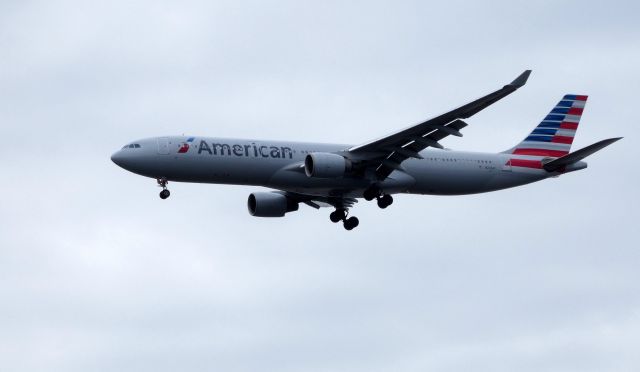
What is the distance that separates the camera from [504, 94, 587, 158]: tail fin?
6378 cm

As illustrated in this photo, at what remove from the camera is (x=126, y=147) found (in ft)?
184

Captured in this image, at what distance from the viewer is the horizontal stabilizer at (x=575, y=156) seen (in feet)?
182

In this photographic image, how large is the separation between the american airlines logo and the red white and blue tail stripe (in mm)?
12972

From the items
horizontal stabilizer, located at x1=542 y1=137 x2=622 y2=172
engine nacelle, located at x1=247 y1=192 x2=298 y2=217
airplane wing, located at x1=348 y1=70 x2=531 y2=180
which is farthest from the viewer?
engine nacelle, located at x1=247 y1=192 x2=298 y2=217

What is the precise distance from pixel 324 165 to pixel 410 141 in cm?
425

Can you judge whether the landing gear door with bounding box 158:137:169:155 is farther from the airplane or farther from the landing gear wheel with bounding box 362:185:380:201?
the landing gear wheel with bounding box 362:185:380:201

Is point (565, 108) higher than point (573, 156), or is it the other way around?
point (565, 108)

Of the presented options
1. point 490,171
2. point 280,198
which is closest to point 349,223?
point 280,198

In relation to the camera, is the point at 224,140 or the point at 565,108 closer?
the point at 224,140

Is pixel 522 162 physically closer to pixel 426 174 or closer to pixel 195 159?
pixel 426 174

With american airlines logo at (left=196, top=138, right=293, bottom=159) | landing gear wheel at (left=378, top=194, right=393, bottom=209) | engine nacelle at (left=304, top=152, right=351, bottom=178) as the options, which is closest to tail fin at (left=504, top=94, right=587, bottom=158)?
landing gear wheel at (left=378, top=194, right=393, bottom=209)

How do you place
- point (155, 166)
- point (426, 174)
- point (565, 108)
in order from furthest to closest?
point (565, 108) → point (426, 174) → point (155, 166)

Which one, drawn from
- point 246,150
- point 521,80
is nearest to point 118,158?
point 246,150

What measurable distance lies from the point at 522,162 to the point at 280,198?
41.1 ft
